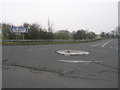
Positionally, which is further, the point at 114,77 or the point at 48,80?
the point at 114,77

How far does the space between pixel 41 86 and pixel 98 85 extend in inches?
80.6

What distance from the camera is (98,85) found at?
4.45m

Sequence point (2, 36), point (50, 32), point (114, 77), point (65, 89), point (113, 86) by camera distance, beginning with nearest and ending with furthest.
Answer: point (65, 89)
point (113, 86)
point (114, 77)
point (2, 36)
point (50, 32)

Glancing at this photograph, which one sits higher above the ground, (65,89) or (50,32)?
(50,32)

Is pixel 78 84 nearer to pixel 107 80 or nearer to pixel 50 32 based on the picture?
pixel 107 80

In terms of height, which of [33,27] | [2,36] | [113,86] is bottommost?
[113,86]

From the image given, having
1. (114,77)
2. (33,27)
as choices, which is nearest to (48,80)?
(114,77)

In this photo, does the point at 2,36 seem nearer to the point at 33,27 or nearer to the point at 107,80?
the point at 33,27

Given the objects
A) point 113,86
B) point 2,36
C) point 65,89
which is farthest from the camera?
point 2,36

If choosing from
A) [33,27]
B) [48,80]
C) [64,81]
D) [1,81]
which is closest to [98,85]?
[64,81]

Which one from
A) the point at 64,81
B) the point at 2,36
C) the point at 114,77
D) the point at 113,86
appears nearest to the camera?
the point at 113,86

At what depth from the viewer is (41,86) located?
428cm

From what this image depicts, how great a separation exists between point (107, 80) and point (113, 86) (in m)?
0.59

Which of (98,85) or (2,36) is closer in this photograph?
(98,85)
